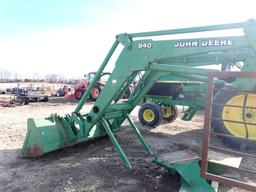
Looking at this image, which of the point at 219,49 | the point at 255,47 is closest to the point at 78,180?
the point at 219,49

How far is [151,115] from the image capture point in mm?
8664

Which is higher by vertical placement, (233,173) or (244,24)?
(244,24)

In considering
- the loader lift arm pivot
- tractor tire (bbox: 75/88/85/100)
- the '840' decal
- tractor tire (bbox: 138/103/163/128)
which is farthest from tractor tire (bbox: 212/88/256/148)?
tractor tire (bbox: 75/88/85/100)

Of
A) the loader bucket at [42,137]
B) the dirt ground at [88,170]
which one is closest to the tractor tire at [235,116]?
the dirt ground at [88,170]

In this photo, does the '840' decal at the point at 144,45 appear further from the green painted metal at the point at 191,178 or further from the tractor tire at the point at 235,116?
the green painted metal at the point at 191,178

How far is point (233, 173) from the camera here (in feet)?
13.3

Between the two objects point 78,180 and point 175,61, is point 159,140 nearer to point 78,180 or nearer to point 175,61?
point 175,61

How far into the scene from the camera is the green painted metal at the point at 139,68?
420 centimetres

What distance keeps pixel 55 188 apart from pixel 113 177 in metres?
0.82

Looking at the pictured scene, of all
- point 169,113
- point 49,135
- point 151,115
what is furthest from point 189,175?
point 169,113

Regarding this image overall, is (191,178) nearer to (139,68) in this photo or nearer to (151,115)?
(139,68)

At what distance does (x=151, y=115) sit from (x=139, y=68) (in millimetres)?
4257

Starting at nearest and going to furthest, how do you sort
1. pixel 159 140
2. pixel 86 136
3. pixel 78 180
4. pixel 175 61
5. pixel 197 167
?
1. pixel 197 167
2. pixel 78 180
3. pixel 175 61
4. pixel 86 136
5. pixel 159 140

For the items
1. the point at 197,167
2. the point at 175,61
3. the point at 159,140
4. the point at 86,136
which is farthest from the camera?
the point at 159,140
